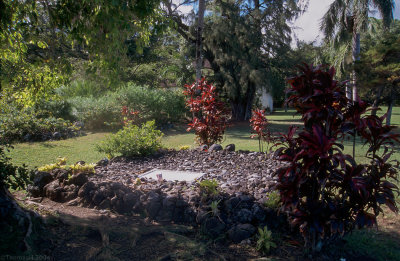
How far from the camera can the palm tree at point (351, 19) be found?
44.1 feet

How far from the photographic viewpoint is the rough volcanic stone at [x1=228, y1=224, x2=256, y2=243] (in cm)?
345

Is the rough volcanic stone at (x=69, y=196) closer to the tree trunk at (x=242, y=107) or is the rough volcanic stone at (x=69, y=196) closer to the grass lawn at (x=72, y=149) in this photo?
the grass lawn at (x=72, y=149)

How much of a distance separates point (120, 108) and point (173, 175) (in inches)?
424

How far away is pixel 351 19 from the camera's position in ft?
49.3

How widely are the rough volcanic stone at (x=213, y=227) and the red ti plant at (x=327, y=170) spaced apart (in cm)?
84

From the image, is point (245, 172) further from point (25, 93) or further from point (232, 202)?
point (25, 93)

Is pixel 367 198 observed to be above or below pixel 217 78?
below

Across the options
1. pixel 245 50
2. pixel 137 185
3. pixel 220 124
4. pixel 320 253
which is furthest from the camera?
pixel 245 50

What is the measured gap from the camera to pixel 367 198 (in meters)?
2.98

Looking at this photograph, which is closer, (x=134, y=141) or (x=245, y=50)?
(x=134, y=141)

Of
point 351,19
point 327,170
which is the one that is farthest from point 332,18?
point 327,170

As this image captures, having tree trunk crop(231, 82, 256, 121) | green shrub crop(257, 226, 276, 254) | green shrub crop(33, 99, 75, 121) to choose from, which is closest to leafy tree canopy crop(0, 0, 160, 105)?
green shrub crop(257, 226, 276, 254)

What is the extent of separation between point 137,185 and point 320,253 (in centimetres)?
312

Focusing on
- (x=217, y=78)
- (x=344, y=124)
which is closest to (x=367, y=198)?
(x=344, y=124)
